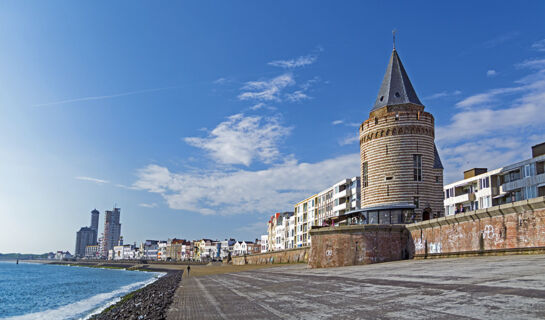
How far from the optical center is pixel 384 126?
4375 centimetres

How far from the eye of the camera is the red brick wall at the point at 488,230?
22953mm

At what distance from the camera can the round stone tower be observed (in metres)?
41.8

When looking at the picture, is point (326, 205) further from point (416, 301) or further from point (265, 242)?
point (416, 301)

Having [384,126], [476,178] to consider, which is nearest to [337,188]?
[476,178]

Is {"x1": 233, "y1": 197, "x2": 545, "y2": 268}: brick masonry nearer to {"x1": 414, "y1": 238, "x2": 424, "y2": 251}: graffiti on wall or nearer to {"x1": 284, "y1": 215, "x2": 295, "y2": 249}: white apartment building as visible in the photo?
{"x1": 414, "y1": 238, "x2": 424, "y2": 251}: graffiti on wall

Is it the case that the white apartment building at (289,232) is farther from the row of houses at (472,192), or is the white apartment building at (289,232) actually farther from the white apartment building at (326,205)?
the row of houses at (472,192)

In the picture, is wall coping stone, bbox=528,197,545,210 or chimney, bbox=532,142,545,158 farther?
chimney, bbox=532,142,545,158

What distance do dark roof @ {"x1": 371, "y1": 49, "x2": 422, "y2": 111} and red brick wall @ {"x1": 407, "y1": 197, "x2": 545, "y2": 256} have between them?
16.6m

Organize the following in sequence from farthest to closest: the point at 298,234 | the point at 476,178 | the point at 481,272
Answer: the point at 298,234
the point at 476,178
the point at 481,272

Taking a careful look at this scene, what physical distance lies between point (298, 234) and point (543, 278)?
95827 millimetres

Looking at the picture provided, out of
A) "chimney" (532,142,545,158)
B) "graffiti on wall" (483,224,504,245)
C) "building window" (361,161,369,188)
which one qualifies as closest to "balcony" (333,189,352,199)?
"building window" (361,161,369,188)

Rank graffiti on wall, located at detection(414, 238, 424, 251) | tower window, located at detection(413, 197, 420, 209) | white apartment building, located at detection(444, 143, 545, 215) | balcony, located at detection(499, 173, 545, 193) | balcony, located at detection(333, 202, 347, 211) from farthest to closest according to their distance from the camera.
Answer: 1. balcony, located at detection(333, 202, 347, 211)
2. white apartment building, located at detection(444, 143, 545, 215)
3. balcony, located at detection(499, 173, 545, 193)
4. tower window, located at detection(413, 197, 420, 209)
5. graffiti on wall, located at detection(414, 238, 424, 251)

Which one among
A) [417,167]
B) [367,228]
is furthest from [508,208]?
[417,167]

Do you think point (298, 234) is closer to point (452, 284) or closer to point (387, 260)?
point (387, 260)
